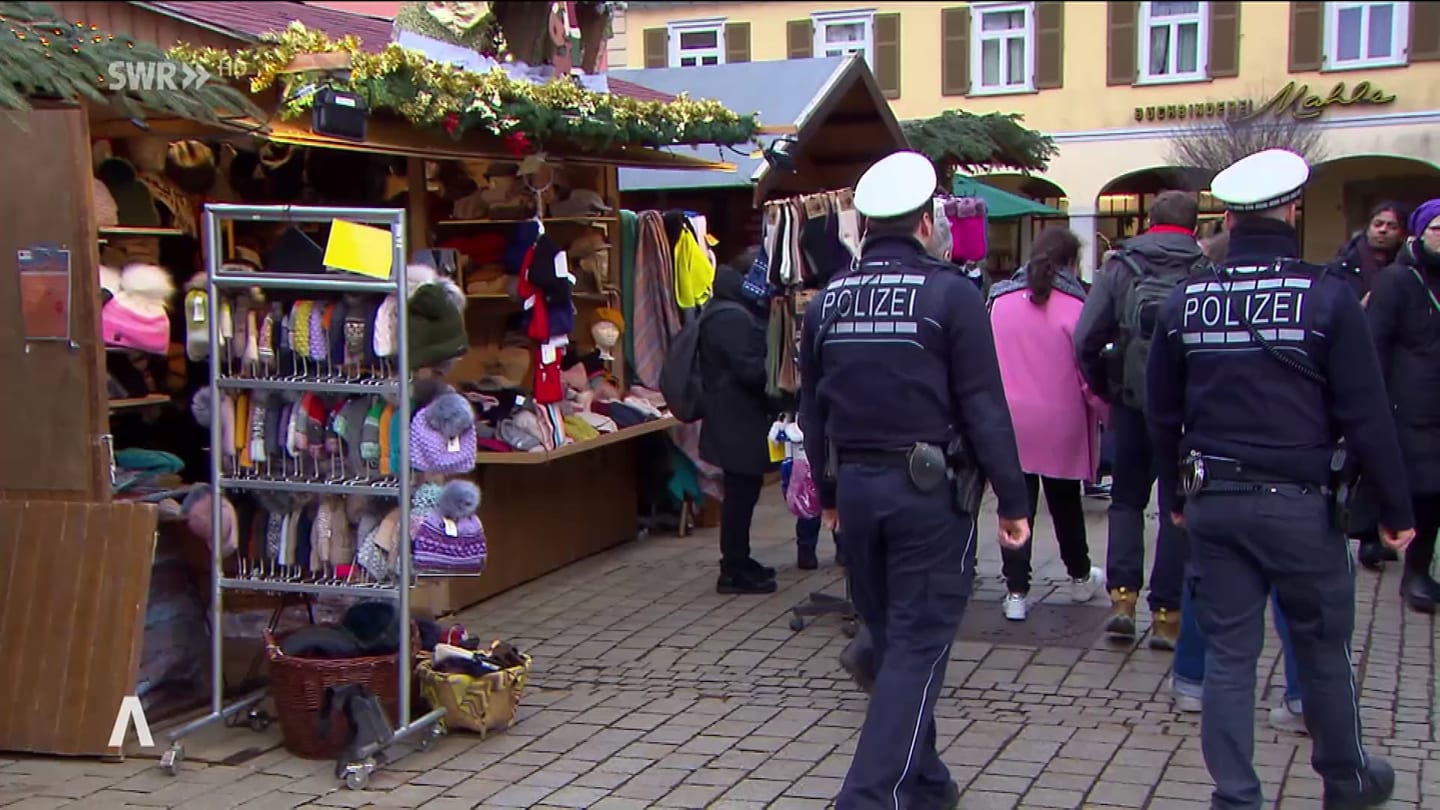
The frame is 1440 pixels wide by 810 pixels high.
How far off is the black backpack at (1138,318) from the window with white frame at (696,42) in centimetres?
2299

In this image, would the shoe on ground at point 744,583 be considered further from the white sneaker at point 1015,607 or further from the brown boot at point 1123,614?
the brown boot at point 1123,614

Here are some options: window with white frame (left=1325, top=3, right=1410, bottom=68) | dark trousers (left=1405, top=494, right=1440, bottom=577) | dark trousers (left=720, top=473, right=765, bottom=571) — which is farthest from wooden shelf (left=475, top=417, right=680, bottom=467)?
window with white frame (left=1325, top=3, right=1410, bottom=68)

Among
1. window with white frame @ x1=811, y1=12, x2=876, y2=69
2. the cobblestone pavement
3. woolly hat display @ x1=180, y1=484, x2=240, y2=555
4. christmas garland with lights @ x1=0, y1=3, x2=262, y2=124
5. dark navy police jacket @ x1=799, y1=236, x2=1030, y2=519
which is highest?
window with white frame @ x1=811, y1=12, x2=876, y2=69

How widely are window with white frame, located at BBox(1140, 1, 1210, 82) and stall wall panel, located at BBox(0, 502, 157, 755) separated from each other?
23145 millimetres

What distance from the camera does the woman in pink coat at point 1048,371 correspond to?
21.0 feet

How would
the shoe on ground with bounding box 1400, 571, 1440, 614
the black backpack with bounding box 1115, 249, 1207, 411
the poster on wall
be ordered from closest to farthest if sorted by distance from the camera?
the poster on wall → the black backpack with bounding box 1115, 249, 1207, 411 → the shoe on ground with bounding box 1400, 571, 1440, 614

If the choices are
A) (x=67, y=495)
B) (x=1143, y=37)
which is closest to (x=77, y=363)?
(x=67, y=495)

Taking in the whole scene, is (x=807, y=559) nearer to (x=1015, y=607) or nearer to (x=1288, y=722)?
(x=1015, y=607)

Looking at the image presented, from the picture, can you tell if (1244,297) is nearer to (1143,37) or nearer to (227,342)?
(227,342)

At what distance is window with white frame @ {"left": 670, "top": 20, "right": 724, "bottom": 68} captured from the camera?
1099 inches

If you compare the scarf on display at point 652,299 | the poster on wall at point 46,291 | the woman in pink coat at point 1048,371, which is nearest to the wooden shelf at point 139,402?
the poster on wall at point 46,291

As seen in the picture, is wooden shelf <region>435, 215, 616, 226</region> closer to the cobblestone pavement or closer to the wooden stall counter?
the wooden stall counter

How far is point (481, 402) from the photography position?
7.07 meters

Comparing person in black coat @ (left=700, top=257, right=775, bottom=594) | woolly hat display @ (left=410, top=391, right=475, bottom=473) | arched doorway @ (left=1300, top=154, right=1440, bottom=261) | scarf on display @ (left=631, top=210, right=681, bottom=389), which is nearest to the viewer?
woolly hat display @ (left=410, top=391, right=475, bottom=473)
